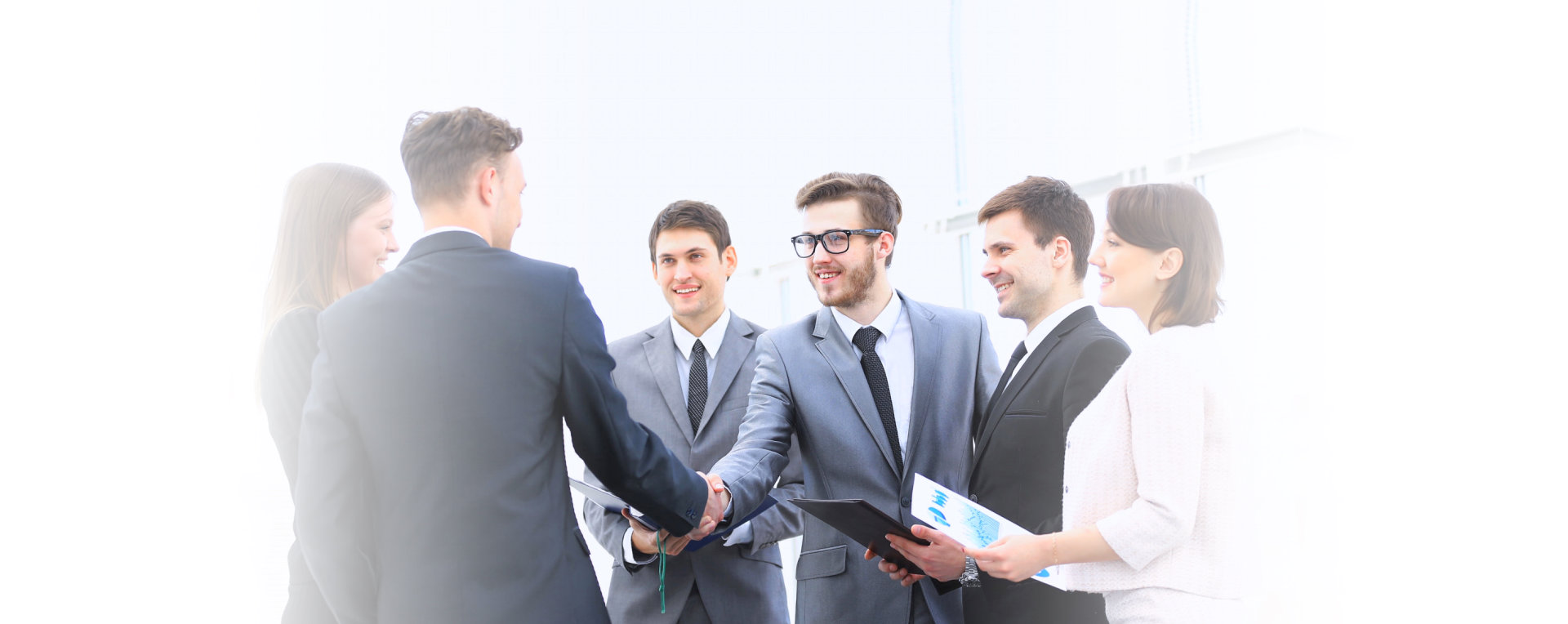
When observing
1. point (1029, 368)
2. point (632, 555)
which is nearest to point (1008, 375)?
point (1029, 368)

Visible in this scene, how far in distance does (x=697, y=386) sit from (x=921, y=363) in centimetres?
70

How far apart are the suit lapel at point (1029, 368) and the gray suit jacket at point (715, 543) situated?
745 millimetres

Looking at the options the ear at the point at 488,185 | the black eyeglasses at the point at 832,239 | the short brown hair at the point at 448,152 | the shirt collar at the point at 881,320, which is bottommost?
the shirt collar at the point at 881,320

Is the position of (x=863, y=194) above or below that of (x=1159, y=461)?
above

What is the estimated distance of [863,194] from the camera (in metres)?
2.60

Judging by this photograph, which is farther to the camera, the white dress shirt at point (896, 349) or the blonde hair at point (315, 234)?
the white dress shirt at point (896, 349)

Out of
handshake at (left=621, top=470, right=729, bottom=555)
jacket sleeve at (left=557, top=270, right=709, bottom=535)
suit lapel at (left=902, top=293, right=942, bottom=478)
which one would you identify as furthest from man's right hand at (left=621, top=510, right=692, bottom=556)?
suit lapel at (left=902, top=293, right=942, bottom=478)

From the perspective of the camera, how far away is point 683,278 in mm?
2799

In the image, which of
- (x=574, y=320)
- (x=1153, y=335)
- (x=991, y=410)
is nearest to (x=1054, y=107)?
(x=991, y=410)

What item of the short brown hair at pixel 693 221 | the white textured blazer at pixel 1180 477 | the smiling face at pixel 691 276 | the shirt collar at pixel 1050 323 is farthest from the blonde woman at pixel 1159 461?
the short brown hair at pixel 693 221

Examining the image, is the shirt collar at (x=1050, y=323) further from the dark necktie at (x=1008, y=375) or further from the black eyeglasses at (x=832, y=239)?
the black eyeglasses at (x=832, y=239)

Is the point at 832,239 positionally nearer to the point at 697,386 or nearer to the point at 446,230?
the point at 697,386

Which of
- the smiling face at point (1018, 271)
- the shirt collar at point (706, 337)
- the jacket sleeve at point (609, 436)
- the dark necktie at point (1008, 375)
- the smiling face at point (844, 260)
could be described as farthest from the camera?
the shirt collar at point (706, 337)

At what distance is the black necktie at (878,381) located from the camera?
2332 mm
